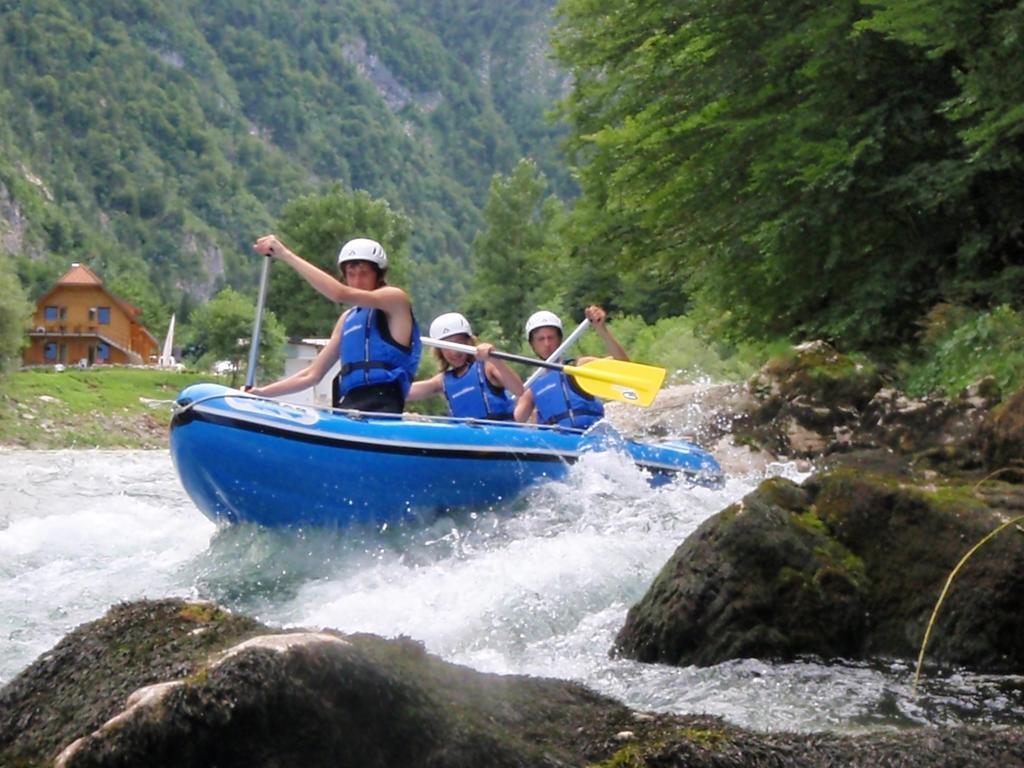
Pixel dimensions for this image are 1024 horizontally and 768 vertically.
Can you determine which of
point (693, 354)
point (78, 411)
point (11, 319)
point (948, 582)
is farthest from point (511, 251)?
point (948, 582)

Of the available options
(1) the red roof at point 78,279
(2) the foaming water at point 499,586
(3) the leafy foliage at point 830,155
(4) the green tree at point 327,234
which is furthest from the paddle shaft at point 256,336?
(1) the red roof at point 78,279

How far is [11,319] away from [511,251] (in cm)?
2899

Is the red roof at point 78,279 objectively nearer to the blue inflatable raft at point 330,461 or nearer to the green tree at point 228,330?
the green tree at point 228,330

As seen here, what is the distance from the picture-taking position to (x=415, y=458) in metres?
7.97

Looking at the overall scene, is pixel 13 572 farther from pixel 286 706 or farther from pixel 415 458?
pixel 286 706

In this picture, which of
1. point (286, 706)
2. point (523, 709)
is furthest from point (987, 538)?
point (286, 706)

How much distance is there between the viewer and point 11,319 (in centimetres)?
4034

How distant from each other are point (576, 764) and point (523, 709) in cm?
26

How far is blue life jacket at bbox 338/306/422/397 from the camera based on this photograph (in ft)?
27.2

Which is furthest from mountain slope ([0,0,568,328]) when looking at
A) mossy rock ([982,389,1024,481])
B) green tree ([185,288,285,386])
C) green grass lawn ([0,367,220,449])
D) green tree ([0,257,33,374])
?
mossy rock ([982,389,1024,481])

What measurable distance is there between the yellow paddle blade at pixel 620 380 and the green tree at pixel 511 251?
52.4 metres

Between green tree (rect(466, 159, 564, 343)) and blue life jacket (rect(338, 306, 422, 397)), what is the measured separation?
53707 millimetres

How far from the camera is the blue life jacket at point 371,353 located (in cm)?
830

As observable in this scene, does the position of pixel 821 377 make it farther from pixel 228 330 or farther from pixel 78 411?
pixel 228 330
